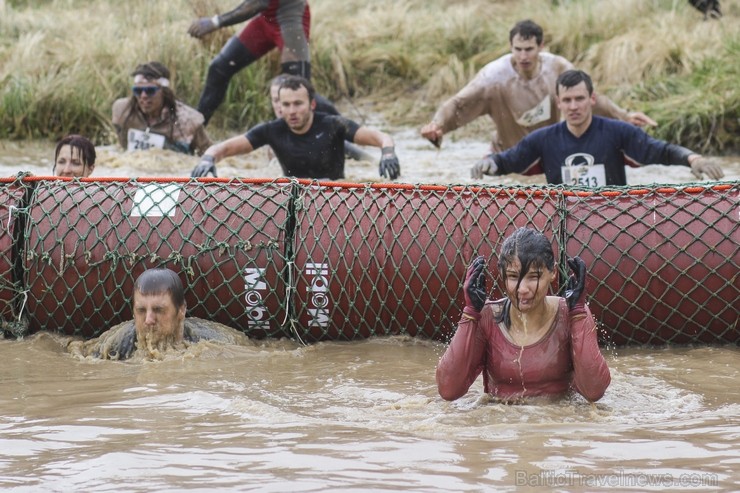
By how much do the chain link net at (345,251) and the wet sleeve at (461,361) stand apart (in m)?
A: 1.20

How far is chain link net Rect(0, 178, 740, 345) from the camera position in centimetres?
592

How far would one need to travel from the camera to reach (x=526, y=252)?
15.0 ft

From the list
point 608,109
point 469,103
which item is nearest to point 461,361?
point 608,109

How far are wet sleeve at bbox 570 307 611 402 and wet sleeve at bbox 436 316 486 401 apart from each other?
0.37 m

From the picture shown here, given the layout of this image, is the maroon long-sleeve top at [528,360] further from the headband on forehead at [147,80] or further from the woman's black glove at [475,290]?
the headband on forehead at [147,80]

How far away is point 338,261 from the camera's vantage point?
6.09 meters

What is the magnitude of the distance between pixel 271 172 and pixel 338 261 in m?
4.91

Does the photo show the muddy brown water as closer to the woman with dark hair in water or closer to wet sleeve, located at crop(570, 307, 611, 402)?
wet sleeve, located at crop(570, 307, 611, 402)

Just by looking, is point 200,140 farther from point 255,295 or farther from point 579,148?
point 255,295

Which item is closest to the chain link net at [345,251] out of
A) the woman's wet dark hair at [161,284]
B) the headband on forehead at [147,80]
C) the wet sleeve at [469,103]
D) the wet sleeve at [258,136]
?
the woman's wet dark hair at [161,284]

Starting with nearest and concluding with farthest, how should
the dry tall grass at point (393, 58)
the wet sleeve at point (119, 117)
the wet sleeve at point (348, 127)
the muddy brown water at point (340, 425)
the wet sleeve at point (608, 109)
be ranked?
the muddy brown water at point (340, 425) → the wet sleeve at point (348, 127) → the wet sleeve at point (608, 109) → the wet sleeve at point (119, 117) → the dry tall grass at point (393, 58)

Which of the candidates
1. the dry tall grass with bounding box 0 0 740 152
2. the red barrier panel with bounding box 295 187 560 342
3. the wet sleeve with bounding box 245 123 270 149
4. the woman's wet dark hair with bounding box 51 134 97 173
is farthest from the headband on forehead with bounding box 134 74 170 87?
the red barrier panel with bounding box 295 187 560 342

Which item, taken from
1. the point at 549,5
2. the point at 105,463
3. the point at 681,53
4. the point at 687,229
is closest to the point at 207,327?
the point at 105,463

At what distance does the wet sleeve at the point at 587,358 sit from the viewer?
464 cm
